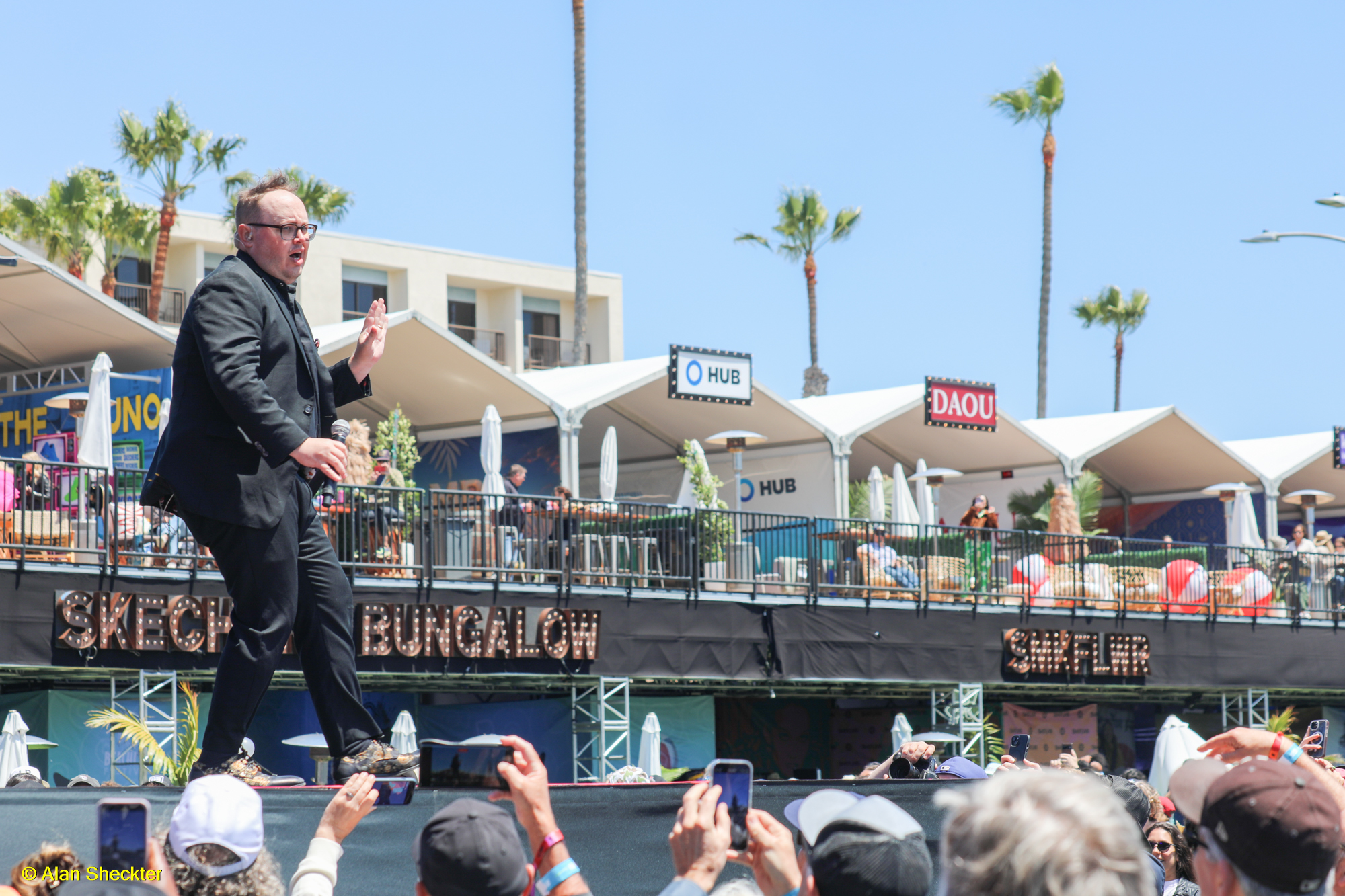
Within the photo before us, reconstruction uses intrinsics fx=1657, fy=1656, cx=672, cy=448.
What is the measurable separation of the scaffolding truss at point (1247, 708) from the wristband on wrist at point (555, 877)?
20.4 m

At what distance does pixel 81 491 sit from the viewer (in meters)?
13.8

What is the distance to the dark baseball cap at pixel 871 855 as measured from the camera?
246cm

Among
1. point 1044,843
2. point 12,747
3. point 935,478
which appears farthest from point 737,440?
point 1044,843

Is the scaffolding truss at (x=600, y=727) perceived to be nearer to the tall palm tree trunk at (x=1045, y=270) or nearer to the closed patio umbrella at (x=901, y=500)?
the closed patio umbrella at (x=901, y=500)

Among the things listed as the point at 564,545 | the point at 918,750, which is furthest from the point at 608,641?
the point at 918,750

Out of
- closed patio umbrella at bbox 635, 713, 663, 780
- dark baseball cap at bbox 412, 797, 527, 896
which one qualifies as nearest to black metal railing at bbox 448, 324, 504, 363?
closed patio umbrella at bbox 635, 713, 663, 780

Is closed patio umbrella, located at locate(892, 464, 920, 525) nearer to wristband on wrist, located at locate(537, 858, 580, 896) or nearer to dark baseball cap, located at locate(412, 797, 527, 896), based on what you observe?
wristband on wrist, located at locate(537, 858, 580, 896)

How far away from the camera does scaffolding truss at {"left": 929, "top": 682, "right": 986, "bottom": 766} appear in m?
19.3

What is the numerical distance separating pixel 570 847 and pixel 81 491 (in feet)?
34.4

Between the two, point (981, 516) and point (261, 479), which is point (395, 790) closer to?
point (261, 479)

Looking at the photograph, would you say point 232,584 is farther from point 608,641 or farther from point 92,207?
point 92,207

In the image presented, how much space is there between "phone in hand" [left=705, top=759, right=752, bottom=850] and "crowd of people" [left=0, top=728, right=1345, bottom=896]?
0.02 meters

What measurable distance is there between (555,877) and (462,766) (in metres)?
1.08

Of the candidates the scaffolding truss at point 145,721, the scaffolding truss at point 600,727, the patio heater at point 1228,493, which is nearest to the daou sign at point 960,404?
the patio heater at point 1228,493
